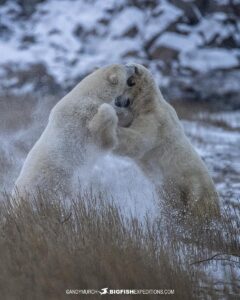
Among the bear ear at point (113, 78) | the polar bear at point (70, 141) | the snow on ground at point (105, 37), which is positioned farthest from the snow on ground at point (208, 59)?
the polar bear at point (70, 141)

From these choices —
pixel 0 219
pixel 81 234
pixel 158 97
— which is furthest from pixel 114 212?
pixel 158 97

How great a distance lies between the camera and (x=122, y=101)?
7.07 metres

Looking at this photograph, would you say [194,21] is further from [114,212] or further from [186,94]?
[114,212]

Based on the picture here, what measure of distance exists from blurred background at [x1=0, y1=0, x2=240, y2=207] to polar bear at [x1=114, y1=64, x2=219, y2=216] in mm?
10278

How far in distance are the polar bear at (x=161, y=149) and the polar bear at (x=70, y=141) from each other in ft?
1.20

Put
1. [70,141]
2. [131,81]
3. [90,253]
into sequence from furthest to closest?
1. [131,81]
2. [70,141]
3. [90,253]

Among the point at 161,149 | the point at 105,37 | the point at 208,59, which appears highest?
the point at 105,37

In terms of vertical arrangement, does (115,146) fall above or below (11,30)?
below

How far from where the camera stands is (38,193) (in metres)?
5.84

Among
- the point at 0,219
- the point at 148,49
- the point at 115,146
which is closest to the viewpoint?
the point at 0,219

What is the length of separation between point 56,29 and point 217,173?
16774 millimetres

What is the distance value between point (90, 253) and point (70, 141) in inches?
72.4

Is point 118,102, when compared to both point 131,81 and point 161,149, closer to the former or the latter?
point 131,81

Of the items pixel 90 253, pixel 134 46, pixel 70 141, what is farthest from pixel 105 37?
pixel 90 253
